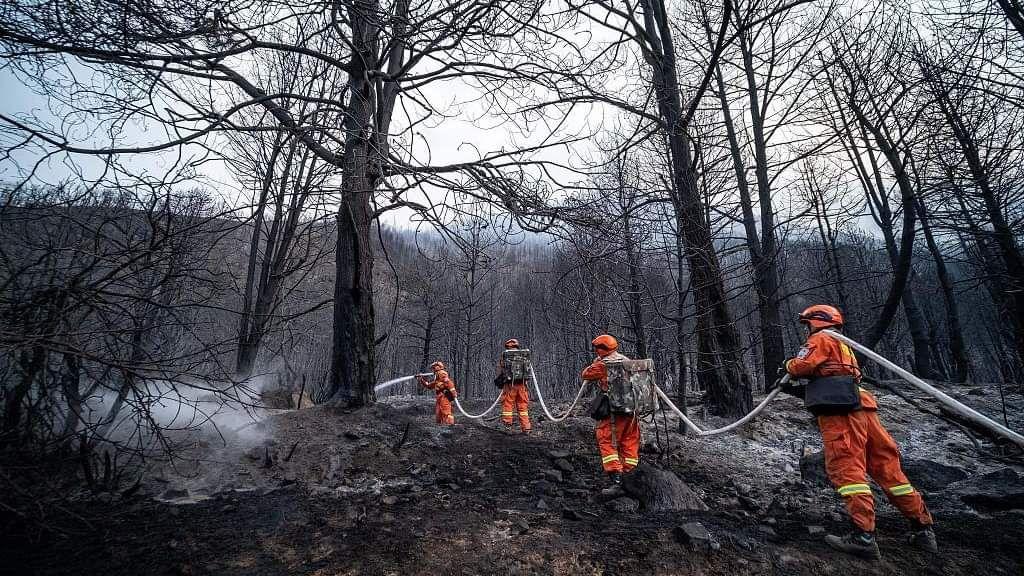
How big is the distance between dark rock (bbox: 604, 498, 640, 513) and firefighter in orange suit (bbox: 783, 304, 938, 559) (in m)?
1.66

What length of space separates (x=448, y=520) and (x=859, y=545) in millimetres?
3473

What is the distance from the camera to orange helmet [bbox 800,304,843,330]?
13.6 ft

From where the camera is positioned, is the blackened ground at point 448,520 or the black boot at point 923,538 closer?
the blackened ground at point 448,520

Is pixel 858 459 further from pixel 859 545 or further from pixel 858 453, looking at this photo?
pixel 859 545

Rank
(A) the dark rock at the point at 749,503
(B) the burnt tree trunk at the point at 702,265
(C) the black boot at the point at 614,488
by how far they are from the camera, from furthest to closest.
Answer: (C) the black boot at the point at 614,488
(A) the dark rock at the point at 749,503
(B) the burnt tree trunk at the point at 702,265

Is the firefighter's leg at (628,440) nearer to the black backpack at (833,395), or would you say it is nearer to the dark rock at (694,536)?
the dark rock at (694,536)

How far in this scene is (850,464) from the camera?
3.53 meters

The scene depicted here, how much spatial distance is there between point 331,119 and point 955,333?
20.6 meters

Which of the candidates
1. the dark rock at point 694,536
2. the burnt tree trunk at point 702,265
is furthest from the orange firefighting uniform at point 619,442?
the dark rock at point 694,536

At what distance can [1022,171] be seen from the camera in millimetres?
7750

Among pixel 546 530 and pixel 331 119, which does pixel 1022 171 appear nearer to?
pixel 546 530

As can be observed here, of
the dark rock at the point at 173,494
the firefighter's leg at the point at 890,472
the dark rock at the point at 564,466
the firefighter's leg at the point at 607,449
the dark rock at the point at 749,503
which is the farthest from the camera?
the dark rock at the point at 564,466

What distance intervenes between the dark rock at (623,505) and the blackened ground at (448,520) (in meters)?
0.03

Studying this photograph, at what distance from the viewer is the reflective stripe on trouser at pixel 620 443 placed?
543 cm
